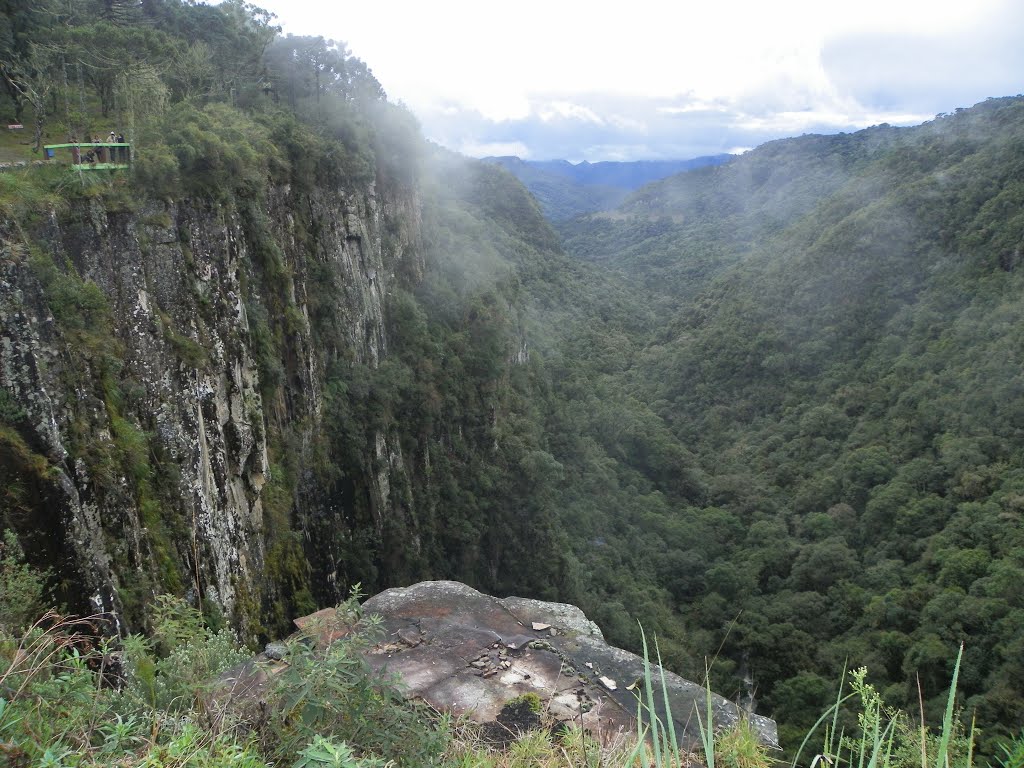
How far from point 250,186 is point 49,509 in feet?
34.0

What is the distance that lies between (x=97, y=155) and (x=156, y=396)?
5623mm

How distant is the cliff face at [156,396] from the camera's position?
29.2 ft

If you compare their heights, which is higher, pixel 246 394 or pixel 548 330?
pixel 246 394

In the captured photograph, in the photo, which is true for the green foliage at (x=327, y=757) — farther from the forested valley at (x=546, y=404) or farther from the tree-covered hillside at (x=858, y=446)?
the tree-covered hillside at (x=858, y=446)

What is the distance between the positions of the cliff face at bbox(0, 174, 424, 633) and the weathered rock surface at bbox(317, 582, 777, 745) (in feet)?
13.1

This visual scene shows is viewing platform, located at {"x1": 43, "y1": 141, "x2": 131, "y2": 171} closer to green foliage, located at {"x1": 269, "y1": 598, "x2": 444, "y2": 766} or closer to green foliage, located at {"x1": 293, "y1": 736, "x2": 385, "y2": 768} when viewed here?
green foliage, located at {"x1": 269, "y1": 598, "x2": 444, "y2": 766}

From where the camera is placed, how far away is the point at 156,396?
1180cm

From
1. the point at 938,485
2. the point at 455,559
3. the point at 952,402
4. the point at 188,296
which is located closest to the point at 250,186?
the point at 188,296

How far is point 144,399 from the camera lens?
11500mm

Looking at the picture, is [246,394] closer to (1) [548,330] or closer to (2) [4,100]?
A: (2) [4,100]

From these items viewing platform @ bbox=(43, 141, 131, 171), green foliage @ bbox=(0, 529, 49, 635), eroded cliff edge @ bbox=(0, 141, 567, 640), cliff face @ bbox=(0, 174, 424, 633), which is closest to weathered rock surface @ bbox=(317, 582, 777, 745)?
green foliage @ bbox=(0, 529, 49, 635)

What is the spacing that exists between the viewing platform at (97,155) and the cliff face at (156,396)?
1.06 metres

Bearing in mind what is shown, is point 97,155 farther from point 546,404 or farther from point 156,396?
point 546,404

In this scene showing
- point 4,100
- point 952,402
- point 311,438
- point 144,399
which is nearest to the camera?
point 144,399
